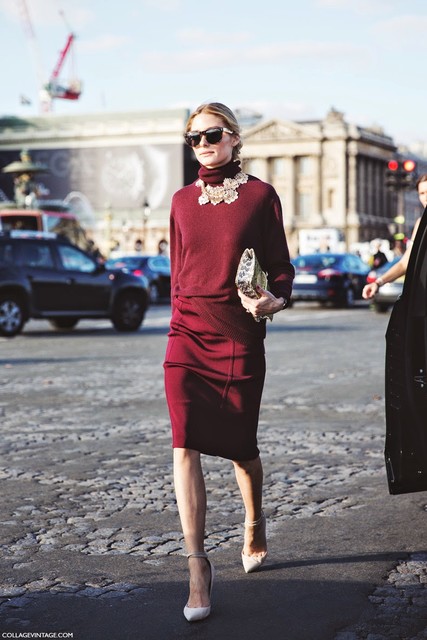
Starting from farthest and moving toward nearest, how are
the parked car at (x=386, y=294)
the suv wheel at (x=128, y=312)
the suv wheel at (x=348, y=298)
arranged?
the suv wheel at (x=348, y=298), the parked car at (x=386, y=294), the suv wheel at (x=128, y=312)

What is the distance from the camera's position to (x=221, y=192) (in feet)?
13.6

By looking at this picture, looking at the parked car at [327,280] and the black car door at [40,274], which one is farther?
the parked car at [327,280]

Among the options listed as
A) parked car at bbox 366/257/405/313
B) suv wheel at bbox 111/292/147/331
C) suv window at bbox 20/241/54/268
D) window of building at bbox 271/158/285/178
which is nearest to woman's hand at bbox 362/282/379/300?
suv window at bbox 20/241/54/268

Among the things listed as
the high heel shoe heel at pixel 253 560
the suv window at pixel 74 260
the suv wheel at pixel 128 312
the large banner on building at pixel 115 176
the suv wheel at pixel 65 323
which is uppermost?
the large banner on building at pixel 115 176

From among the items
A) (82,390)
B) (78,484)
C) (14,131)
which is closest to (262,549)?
(78,484)

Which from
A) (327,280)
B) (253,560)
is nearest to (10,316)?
(327,280)

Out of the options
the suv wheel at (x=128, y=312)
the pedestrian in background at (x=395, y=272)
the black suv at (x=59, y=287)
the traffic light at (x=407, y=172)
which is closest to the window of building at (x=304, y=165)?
the traffic light at (x=407, y=172)

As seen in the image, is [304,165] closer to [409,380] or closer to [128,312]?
[128,312]

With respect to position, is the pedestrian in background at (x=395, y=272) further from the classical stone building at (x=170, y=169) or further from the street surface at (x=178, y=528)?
the classical stone building at (x=170, y=169)

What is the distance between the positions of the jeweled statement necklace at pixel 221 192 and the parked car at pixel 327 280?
25.1 m

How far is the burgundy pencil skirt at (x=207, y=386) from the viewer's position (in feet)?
13.3

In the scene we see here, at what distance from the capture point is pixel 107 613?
3.86 meters

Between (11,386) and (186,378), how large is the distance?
739 cm

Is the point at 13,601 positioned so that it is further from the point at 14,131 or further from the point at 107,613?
the point at 14,131
